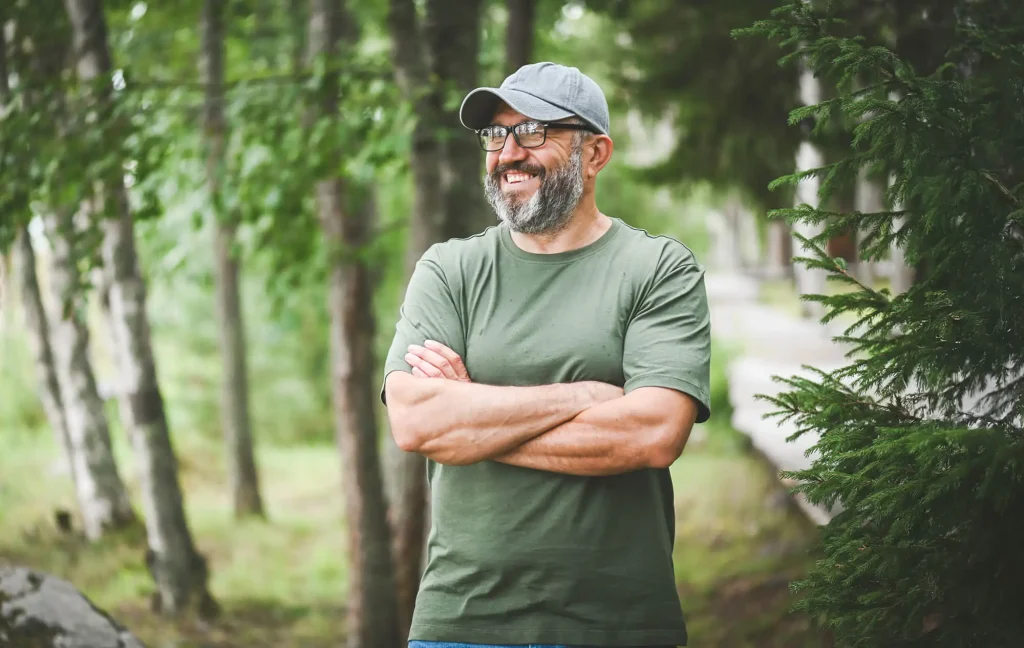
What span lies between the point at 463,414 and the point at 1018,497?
58.5 inches

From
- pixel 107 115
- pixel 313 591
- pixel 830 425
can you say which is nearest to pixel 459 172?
pixel 107 115

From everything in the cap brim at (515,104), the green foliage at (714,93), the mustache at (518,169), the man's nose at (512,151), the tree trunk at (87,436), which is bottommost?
the tree trunk at (87,436)

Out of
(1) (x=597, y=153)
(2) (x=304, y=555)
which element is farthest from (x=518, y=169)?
(2) (x=304, y=555)

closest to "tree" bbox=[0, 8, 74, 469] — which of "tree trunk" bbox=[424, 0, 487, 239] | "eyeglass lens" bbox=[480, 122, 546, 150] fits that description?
"tree trunk" bbox=[424, 0, 487, 239]

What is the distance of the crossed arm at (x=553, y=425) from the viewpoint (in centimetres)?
274

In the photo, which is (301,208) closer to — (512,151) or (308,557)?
(512,151)

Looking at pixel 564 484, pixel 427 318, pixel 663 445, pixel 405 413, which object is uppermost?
pixel 427 318

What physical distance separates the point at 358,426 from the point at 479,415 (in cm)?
597

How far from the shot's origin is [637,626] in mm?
2723

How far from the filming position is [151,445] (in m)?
8.97

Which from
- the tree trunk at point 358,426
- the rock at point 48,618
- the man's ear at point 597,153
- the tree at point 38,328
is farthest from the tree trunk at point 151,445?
the man's ear at point 597,153

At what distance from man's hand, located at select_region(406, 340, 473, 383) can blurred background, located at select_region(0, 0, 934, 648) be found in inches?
63.7

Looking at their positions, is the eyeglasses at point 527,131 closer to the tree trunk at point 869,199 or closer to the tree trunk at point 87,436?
the tree trunk at point 869,199

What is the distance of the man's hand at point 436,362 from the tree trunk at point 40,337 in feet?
30.3
